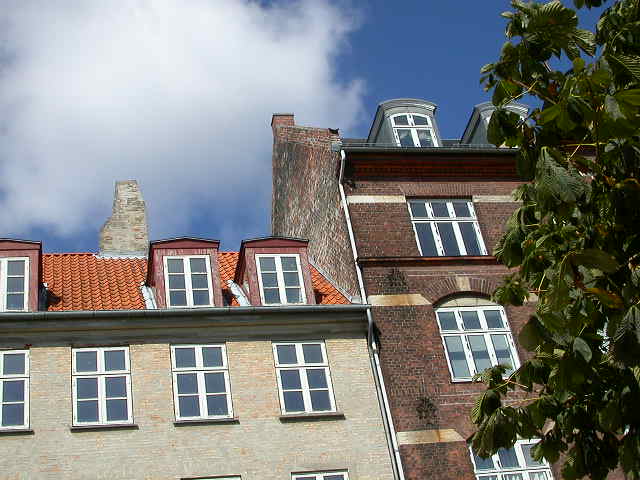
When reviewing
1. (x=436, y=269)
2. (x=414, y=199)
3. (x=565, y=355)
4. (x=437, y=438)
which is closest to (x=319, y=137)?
(x=414, y=199)

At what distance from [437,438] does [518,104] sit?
36.3 feet

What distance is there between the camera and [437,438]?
16.6m

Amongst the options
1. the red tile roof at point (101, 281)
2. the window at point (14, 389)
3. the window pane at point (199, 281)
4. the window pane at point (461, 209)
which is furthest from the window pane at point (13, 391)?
the window pane at point (461, 209)


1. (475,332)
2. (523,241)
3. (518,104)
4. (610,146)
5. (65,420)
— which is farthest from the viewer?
(518,104)

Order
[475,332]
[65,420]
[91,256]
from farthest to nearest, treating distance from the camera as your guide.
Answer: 1. [91,256]
2. [475,332]
3. [65,420]

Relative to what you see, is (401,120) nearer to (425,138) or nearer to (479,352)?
(425,138)

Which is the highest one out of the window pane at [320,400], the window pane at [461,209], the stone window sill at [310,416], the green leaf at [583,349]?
the window pane at [461,209]

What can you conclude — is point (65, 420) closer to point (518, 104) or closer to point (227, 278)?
point (227, 278)

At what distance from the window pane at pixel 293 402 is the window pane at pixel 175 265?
12.3 ft

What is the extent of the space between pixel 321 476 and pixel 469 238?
270 inches

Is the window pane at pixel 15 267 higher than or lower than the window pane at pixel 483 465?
higher

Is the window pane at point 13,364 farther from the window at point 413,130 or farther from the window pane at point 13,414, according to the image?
the window at point 413,130

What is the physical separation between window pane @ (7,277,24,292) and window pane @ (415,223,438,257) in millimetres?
8538

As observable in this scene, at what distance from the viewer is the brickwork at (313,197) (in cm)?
2041
